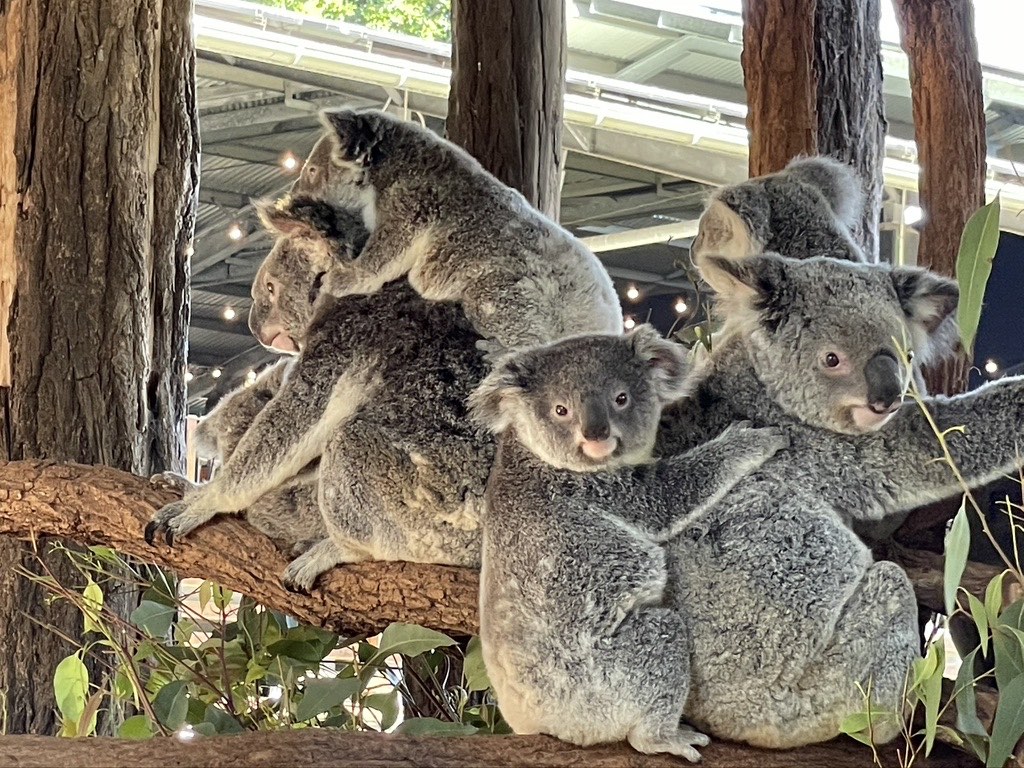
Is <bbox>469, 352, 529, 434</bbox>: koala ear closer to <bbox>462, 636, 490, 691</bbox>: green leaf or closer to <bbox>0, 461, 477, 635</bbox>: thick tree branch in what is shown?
<bbox>0, 461, 477, 635</bbox>: thick tree branch

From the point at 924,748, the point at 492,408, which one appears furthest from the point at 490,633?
the point at 924,748

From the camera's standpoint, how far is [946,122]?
3.05 m

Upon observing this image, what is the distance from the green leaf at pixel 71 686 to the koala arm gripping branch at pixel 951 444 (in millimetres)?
2113

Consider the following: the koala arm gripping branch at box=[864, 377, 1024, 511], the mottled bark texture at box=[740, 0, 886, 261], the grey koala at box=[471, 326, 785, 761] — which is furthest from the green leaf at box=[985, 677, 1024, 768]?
the mottled bark texture at box=[740, 0, 886, 261]

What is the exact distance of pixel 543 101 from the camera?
159 inches

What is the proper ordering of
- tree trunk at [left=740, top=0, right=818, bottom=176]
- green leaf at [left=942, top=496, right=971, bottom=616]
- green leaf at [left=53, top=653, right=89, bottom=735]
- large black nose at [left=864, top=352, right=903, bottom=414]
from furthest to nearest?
tree trunk at [left=740, top=0, right=818, bottom=176] → green leaf at [left=53, top=653, right=89, bottom=735] → large black nose at [left=864, top=352, right=903, bottom=414] → green leaf at [left=942, top=496, right=971, bottom=616]

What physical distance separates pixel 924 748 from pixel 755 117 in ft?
6.60

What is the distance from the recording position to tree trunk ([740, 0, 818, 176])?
131 inches

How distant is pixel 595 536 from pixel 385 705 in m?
1.18

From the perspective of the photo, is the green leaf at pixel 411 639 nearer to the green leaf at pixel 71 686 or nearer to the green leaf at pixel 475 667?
the green leaf at pixel 475 667

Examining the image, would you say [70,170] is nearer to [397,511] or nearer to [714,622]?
[397,511]

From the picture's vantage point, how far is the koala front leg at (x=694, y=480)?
2139 millimetres

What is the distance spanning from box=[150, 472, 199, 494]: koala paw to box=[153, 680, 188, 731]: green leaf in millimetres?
535

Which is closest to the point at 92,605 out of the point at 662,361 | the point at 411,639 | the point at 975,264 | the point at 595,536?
the point at 411,639
